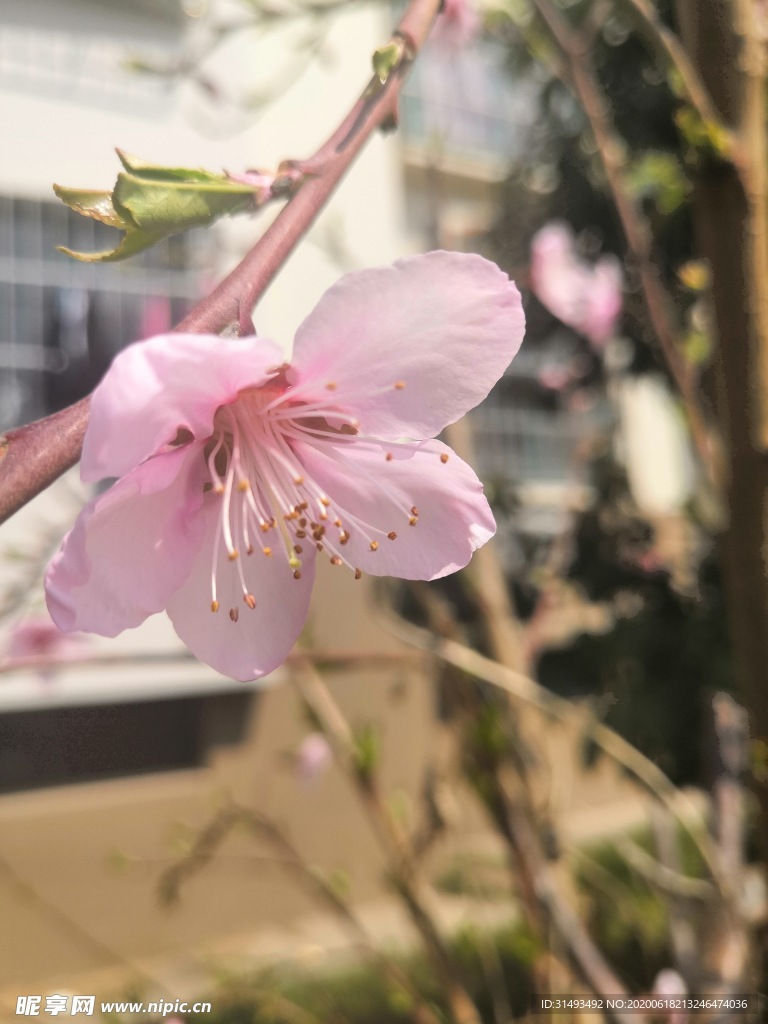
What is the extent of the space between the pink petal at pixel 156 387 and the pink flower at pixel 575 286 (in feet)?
4.26

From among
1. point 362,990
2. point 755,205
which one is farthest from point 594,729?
point 362,990

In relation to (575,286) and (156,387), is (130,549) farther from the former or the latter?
(575,286)

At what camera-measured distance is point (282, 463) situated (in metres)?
0.37

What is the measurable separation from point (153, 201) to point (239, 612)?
0.56 ft

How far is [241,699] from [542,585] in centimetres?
185

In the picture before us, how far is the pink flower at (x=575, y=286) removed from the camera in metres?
1.49

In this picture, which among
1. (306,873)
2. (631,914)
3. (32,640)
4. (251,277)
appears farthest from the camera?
(32,640)

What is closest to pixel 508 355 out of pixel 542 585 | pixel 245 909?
pixel 542 585

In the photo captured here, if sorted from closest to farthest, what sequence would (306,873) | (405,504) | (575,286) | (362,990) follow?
(405,504), (306,873), (575,286), (362,990)

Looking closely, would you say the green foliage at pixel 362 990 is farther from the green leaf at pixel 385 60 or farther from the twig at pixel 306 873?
the green leaf at pixel 385 60

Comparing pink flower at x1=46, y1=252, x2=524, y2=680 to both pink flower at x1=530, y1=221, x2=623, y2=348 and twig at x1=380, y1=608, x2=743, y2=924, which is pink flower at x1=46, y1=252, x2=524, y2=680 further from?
pink flower at x1=530, y1=221, x2=623, y2=348

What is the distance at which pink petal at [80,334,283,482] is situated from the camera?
0.70ft

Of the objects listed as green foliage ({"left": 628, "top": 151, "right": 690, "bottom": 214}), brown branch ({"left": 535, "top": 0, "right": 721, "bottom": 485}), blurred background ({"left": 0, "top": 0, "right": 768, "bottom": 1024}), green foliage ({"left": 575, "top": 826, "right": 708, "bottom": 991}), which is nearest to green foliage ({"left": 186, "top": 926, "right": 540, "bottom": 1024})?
blurred background ({"left": 0, "top": 0, "right": 768, "bottom": 1024})

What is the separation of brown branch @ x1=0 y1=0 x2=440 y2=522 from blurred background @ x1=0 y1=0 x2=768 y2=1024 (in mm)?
30
